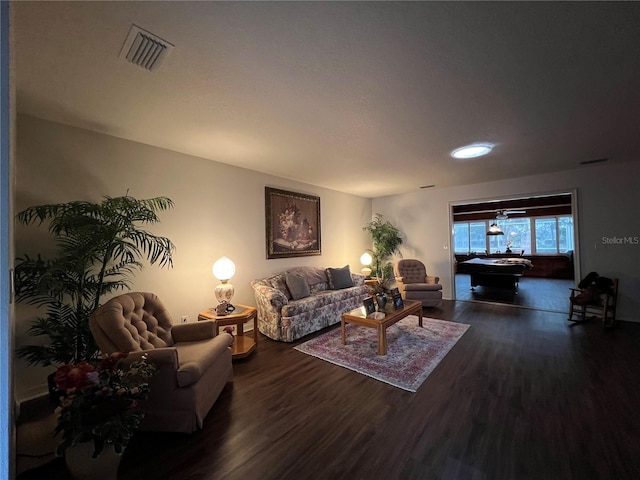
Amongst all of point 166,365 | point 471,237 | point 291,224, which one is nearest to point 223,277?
point 166,365

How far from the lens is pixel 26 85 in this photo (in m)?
1.86

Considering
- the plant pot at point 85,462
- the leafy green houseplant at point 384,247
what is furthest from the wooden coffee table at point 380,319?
the leafy green houseplant at point 384,247

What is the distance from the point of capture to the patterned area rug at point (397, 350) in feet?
8.46

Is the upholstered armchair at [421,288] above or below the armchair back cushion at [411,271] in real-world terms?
below

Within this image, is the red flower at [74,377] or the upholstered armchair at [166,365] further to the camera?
the upholstered armchair at [166,365]

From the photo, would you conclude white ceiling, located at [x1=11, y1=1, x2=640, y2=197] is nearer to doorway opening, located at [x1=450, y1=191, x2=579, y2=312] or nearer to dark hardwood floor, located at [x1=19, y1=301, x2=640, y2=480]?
dark hardwood floor, located at [x1=19, y1=301, x2=640, y2=480]

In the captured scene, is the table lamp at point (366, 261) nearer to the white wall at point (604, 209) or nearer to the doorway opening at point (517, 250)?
the doorway opening at point (517, 250)

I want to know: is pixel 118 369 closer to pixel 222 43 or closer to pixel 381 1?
pixel 222 43

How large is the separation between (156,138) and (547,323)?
610 centimetres

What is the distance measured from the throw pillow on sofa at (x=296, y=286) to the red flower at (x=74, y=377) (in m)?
2.82

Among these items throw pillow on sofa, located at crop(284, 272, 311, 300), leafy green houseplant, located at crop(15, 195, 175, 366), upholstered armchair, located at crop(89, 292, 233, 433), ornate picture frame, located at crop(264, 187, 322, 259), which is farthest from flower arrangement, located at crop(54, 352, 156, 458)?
ornate picture frame, located at crop(264, 187, 322, 259)

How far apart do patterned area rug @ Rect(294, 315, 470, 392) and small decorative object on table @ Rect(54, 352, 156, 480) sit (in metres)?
2.01

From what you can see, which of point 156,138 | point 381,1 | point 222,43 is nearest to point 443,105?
point 381,1

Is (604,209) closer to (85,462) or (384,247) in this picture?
(384,247)
